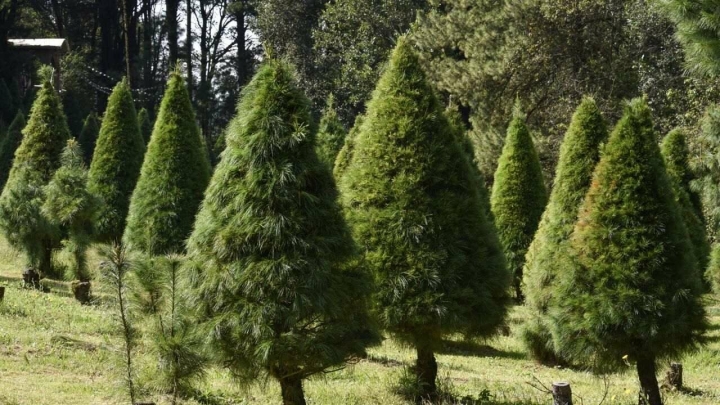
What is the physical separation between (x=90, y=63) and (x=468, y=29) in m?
32.9

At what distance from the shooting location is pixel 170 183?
18266 millimetres

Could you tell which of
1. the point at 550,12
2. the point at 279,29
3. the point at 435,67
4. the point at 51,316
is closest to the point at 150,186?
the point at 51,316

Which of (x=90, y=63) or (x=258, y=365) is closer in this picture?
(x=258, y=365)

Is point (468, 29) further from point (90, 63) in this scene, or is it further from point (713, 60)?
point (90, 63)

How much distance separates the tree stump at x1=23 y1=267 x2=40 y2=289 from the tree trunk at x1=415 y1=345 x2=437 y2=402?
10.8 meters

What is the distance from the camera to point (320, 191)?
9516 mm

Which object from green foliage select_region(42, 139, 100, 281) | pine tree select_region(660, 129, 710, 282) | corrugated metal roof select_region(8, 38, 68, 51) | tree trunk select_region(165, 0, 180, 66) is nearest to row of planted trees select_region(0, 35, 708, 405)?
green foliage select_region(42, 139, 100, 281)

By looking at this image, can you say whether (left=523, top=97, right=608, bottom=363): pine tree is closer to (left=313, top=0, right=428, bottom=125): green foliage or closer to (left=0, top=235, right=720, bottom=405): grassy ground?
(left=0, top=235, right=720, bottom=405): grassy ground

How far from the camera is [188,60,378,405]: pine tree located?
8.92 metres

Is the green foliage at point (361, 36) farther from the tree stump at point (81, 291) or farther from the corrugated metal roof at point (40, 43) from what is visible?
the tree stump at point (81, 291)

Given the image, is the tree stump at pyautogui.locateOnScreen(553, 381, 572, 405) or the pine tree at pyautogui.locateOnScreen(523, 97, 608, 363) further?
the pine tree at pyautogui.locateOnScreen(523, 97, 608, 363)

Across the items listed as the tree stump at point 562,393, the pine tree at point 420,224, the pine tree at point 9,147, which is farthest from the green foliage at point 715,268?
the pine tree at point 9,147

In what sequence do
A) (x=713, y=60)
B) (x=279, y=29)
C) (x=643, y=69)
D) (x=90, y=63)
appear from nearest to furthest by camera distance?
(x=713, y=60), (x=643, y=69), (x=279, y=29), (x=90, y=63)

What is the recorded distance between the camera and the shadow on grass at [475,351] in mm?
17891
